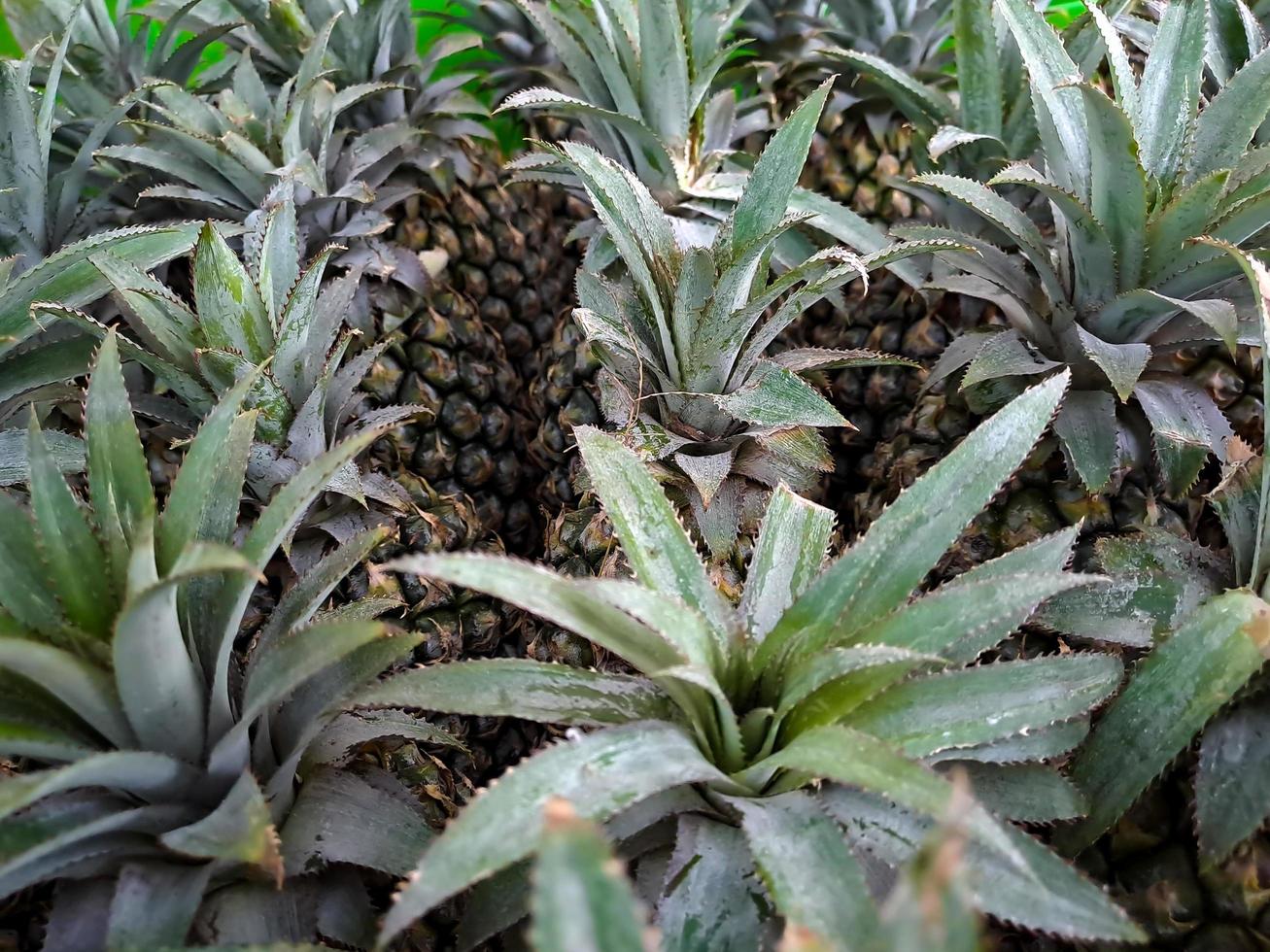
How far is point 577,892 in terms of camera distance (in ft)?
1.51

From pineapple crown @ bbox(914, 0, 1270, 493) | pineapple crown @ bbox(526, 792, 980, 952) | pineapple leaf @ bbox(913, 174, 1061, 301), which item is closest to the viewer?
pineapple crown @ bbox(526, 792, 980, 952)

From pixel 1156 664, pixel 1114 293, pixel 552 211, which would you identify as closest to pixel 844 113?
pixel 552 211

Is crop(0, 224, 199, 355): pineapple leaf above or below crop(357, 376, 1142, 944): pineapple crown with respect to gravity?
above

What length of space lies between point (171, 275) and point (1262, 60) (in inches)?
71.9

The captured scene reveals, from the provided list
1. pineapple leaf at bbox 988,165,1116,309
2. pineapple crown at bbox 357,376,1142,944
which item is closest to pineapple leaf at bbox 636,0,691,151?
pineapple leaf at bbox 988,165,1116,309

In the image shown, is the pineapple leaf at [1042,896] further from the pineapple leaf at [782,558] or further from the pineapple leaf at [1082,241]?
the pineapple leaf at [1082,241]

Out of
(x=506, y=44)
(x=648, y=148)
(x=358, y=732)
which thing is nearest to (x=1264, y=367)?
(x=648, y=148)

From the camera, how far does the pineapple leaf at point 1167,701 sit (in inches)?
36.1

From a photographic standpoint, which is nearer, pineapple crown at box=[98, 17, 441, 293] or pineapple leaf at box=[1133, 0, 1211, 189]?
pineapple leaf at box=[1133, 0, 1211, 189]

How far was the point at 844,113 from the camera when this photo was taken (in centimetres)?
192

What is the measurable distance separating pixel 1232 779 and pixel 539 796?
781 mm

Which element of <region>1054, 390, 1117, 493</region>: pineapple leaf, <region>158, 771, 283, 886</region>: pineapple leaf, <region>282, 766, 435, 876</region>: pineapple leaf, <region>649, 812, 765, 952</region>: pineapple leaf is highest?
<region>1054, 390, 1117, 493</region>: pineapple leaf

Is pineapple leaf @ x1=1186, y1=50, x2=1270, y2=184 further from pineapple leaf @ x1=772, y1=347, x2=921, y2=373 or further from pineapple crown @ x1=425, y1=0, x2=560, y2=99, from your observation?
pineapple crown @ x1=425, y1=0, x2=560, y2=99

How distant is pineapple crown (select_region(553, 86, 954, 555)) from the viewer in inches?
45.6
